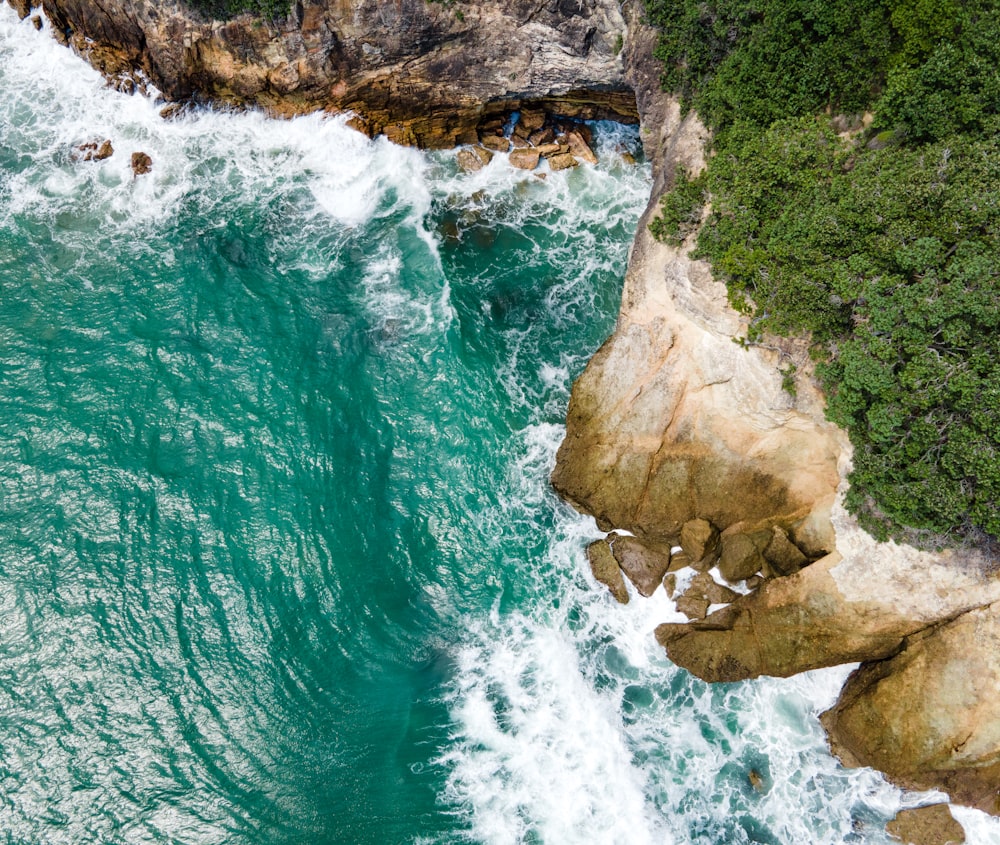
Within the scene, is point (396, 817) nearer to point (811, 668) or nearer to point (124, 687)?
point (124, 687)

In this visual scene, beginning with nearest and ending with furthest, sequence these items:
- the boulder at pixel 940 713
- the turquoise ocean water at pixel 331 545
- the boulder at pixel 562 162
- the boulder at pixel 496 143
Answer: the boulder at pixel 940 713
the turquoise ocean water at pixel 331 545
the boulder at pixel 562 162
the boulder at pixel 496 143

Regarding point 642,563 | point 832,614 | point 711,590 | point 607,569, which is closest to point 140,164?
point 607,569

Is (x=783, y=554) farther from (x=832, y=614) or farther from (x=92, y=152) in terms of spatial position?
(x=92, y=152)

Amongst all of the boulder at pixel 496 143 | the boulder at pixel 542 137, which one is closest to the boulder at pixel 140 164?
the boulder at pixel 496 143

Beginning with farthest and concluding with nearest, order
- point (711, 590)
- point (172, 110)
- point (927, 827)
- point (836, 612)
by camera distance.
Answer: point (172, 110), point (711, 590), point (836, 612), point (927, 827)

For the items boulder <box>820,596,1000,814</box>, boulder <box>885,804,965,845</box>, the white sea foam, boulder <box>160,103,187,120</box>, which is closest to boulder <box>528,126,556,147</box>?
boulder <box>160,103,187,120</box>

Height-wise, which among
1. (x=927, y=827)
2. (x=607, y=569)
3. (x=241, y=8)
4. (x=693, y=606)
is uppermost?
(x=241, y=8)

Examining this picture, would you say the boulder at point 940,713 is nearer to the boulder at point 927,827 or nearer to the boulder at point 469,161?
the boulder at point 927,827
